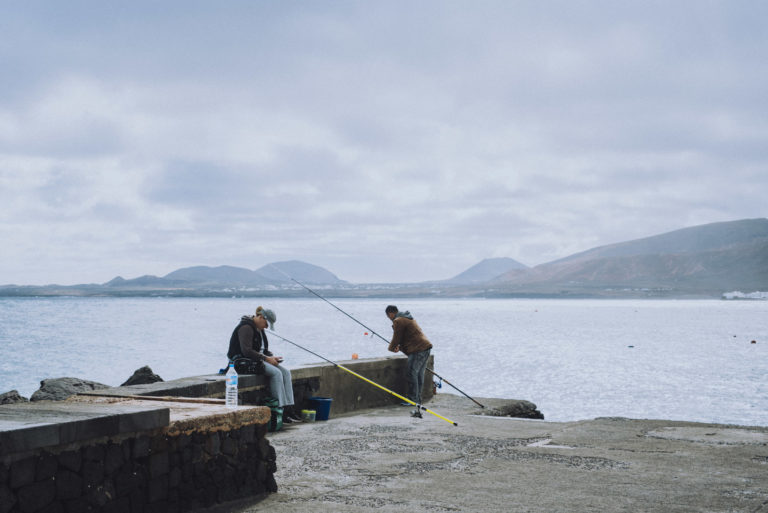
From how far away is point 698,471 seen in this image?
690cm

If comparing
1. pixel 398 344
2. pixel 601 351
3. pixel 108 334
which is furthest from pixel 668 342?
pixel 398 344

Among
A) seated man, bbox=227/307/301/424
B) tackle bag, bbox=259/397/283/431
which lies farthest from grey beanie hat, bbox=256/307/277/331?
tackle bag, bbox=259/397/283/431

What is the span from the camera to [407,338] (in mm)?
11672

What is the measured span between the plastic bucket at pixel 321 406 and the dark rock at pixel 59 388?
6994mm

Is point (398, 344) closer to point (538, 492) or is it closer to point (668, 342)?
point (538, 492)

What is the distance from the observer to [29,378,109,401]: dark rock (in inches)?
607

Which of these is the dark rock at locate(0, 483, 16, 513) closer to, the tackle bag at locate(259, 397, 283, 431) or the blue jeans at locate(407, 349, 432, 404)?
the tackle bag at locate(259, 397, 283, 431)

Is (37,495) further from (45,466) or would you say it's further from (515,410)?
(515,410)

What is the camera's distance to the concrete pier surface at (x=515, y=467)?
5664 mm

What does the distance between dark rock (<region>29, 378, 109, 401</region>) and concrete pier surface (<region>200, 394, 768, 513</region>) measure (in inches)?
307

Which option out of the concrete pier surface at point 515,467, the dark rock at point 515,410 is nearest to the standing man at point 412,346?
the dark rock at point 515,410

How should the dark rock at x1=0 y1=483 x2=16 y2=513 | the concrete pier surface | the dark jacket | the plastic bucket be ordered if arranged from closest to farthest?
the dark rock at x1=0 y1=483 x2=16 y2=513 < the concrete pier surface < the dark jacket < the plastic bucket

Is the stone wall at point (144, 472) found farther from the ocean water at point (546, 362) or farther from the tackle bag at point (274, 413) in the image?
the ocean water at point (546, 362)

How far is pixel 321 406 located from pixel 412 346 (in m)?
2.05
